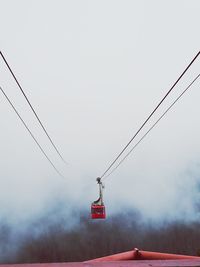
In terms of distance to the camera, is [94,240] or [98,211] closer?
[98,211]

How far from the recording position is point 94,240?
Result: 47.7 meters

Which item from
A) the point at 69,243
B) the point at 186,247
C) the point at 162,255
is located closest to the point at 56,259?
the point at 69,243

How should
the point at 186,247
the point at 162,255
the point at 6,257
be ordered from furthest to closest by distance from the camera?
the point at 6,257 < the point at 186,247 < the point at 162,255

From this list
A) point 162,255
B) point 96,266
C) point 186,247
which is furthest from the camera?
point 186,247

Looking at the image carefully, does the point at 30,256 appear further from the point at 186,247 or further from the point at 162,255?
the point at 162,255

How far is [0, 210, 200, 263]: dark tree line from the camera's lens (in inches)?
1693

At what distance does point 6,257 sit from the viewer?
46.0m

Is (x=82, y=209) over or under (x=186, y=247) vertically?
over

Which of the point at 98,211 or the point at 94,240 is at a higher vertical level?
the point at 98,211

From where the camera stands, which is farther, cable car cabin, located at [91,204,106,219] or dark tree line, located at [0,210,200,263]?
dark tree line, located at [0,210,200,263]

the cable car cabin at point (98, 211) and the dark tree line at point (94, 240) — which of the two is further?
the dark tree line at point (94, 240)

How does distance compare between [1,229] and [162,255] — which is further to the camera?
[1,229]

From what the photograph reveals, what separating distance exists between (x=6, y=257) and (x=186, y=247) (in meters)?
29.2

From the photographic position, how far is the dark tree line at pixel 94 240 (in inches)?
1693
